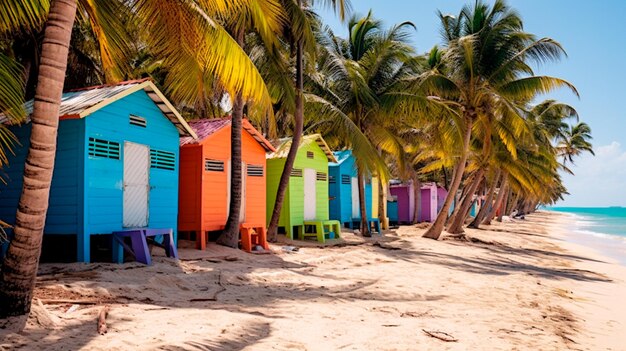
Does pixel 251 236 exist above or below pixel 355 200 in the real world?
below

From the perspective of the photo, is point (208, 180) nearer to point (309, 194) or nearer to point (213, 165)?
point (213, 165)

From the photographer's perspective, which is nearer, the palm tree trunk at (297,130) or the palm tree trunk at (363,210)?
the palm tree trunk at (297,130)

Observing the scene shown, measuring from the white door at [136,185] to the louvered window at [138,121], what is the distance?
0.46 metres

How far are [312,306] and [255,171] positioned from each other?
8266mm

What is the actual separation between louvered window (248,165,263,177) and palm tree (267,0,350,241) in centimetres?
69

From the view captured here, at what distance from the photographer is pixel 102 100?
9227 millimetres

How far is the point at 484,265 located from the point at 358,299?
705cm

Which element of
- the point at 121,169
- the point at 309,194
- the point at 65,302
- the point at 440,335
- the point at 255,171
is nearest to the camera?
the point at 440,335

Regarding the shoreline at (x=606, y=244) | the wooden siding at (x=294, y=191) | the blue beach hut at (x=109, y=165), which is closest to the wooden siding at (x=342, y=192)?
the wooden siding at (x=294, y=191)

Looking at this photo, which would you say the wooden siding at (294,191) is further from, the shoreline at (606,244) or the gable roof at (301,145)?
the shoreline at (606,244)

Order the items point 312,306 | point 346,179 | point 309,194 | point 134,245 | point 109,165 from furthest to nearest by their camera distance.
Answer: point 346,179 < point 309,194 < point 109,165 < point 134,245 < point 312,306

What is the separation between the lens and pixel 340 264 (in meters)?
11.8

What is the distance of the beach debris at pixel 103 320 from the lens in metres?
4.63

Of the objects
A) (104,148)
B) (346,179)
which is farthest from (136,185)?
(346,179)
